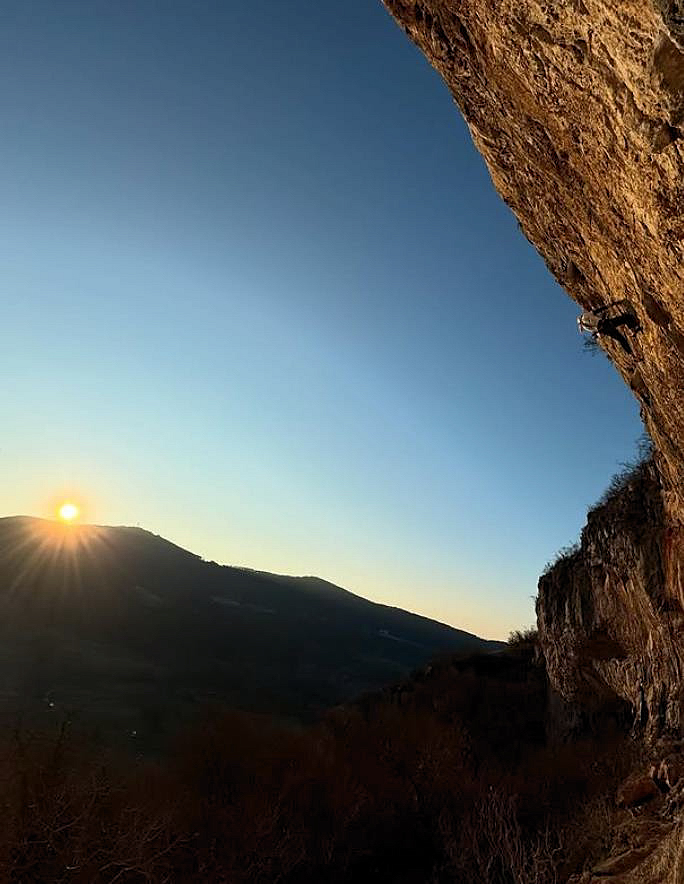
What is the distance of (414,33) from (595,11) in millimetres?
5401

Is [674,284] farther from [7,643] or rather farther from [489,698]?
[7,643]

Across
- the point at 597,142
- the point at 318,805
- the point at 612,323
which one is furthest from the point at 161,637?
the point at 597,142

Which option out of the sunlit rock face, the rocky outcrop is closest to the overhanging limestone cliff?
the sunlit rock face

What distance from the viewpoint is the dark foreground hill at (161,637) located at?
2338 inches

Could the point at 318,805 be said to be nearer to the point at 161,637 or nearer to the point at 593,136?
the point at 593,136

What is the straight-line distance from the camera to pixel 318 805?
25281 millimetres

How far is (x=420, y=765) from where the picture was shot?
2691cm

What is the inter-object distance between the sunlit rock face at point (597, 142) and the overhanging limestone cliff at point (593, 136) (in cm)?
2

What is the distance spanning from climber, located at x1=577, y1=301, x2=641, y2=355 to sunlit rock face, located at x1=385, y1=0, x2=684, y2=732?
0.54 ft

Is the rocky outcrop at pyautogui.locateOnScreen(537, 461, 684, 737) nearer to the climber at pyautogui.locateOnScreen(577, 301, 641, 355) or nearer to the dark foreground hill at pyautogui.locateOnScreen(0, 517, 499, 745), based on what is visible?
the climber at pyautogui.locateOnScreen(577, 301, 641, 355)

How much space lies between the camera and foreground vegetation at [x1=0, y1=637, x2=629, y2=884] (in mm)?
14750

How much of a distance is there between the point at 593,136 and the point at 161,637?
296 ft

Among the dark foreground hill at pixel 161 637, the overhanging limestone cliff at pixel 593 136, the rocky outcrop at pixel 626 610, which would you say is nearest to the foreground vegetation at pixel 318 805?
the rocky outcrop at pixel 626 610

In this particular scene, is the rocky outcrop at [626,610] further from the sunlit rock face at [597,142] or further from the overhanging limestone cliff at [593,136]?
the overhanging limestone cliff at [593,136]
